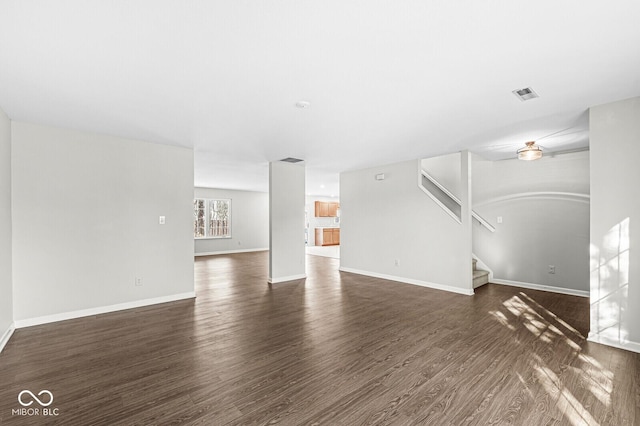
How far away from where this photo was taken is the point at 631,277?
9.72 feet

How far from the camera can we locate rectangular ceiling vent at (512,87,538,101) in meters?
2.78

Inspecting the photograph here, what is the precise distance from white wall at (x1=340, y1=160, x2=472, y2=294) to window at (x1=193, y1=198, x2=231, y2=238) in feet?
18.1

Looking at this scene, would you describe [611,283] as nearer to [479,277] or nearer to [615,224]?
[615,224]

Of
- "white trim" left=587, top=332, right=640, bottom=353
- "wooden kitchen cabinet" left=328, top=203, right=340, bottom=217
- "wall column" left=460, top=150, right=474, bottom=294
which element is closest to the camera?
"white trim" left=587, top=332, right=640, bottom=353

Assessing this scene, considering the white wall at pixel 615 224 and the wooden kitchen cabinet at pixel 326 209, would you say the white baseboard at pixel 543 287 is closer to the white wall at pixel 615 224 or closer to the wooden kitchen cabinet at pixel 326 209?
the white wall at pixel 615 224

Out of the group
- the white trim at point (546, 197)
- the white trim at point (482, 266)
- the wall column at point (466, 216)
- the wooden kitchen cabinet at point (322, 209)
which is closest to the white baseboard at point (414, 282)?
the wall column at point (466, 216)

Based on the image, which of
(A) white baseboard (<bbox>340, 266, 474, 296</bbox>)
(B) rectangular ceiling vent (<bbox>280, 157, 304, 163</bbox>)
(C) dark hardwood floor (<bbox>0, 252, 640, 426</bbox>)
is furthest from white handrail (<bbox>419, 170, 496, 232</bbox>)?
(B) rectangular ceiling vent (<bbox>280, 157, 304, 163</bbox>)

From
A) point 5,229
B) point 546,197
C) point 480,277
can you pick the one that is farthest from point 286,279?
point 546,197

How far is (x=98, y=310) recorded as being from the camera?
4.10m

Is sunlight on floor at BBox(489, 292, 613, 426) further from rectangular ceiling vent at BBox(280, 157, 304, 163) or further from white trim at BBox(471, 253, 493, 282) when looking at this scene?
rectangular ceiling vent at BBox(280, 157, 304, 163)

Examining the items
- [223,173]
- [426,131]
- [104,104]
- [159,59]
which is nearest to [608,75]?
[426,131]

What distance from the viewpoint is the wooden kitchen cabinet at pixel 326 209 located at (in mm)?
14250

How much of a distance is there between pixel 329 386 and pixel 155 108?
3242 mm

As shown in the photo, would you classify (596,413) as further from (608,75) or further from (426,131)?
(426,131)
